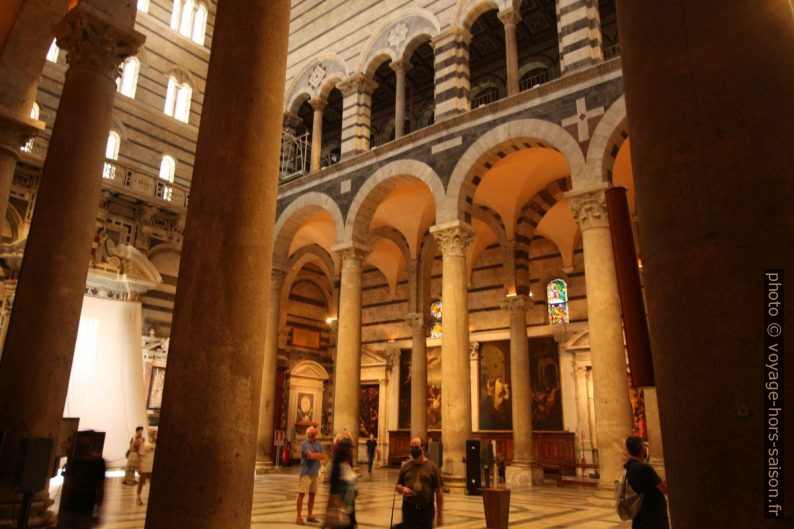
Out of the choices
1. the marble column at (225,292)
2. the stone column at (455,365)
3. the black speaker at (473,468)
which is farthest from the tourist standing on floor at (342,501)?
the stone column at (455,365)

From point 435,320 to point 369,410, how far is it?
450 centimetres

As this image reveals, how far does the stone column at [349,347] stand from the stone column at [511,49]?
5618mm

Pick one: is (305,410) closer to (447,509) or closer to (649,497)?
(447,509)

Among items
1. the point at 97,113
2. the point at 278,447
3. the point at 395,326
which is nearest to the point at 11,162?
the point at 97,113

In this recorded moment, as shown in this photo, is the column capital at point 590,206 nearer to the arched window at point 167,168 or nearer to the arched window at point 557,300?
the arched window at point 557,300

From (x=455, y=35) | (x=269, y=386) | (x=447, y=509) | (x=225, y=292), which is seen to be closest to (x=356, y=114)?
(x=455, y=35)

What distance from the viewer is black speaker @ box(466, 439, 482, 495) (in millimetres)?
11133

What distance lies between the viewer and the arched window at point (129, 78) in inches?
727

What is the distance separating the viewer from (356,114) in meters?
16.8

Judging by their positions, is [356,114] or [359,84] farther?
[359,84]

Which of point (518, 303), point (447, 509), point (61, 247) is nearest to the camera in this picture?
point (61, 247)

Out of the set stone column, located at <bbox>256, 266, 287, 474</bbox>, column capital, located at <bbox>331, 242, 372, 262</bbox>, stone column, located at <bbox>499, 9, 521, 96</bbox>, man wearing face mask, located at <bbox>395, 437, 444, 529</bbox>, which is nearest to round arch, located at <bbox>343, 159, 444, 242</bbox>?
column capital, located at <bbox>331, 242, 372, 262</bbox>

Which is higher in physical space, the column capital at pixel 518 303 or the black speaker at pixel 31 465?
the column capital at pixel 518 303

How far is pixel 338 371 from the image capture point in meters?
13.9
